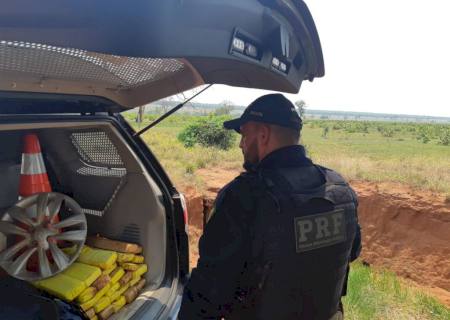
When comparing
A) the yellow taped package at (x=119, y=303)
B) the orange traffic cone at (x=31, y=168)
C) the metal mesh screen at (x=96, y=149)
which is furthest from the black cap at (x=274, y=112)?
the orange traffic cone at (x=31, y=168)

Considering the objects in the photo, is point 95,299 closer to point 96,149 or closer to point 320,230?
point 96,149

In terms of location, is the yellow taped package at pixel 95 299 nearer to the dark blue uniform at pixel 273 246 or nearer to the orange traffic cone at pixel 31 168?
the dark blue uniform at pixel 273 246

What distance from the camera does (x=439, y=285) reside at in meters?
7.08

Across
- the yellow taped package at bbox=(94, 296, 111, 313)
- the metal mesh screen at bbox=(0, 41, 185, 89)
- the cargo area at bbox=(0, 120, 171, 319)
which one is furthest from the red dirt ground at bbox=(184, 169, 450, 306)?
the metal mesh screen at bbox=(0, 41, 185, 89)

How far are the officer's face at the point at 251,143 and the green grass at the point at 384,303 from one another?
272cm

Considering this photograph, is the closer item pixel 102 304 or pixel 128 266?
pixel 102 304

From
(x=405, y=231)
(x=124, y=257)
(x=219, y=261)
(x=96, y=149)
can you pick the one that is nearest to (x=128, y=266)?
(x=124, y=257)

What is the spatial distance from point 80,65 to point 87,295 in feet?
4.28

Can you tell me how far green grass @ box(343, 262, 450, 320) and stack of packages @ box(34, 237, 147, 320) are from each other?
2.47 m

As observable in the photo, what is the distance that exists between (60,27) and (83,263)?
6.32 ft

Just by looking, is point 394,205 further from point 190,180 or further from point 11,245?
point 11,245

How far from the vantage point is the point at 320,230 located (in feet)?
5.85

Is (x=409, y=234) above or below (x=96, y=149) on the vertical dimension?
below

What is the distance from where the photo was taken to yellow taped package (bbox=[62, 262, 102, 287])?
2.29 metres
